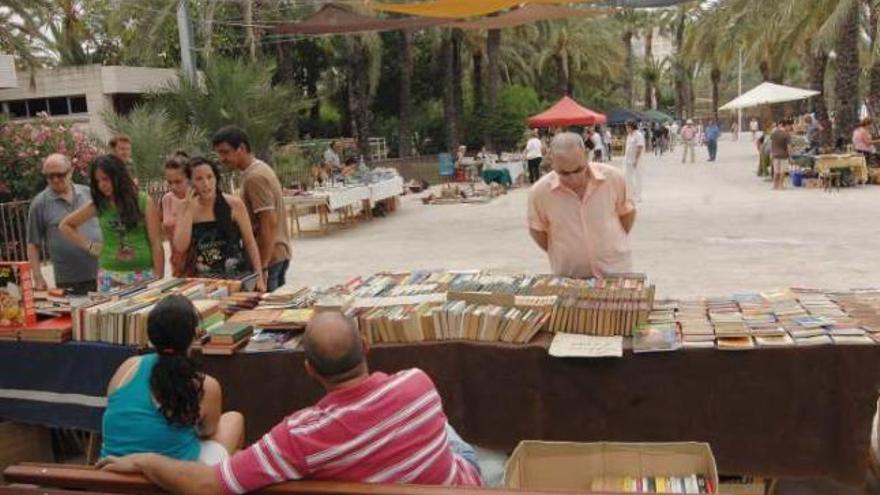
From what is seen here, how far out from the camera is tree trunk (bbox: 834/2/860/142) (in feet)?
62.2

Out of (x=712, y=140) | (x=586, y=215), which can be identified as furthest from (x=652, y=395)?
(x=712, y=140)

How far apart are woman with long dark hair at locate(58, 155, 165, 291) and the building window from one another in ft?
65.5

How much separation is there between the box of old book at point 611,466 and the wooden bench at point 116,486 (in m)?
0.97

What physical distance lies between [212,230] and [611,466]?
2883 millimetres

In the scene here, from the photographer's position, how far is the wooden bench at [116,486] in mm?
2441

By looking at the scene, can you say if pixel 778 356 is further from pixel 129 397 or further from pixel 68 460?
pixel 68 460

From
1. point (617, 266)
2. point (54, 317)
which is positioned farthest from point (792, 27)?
point (54, 317)

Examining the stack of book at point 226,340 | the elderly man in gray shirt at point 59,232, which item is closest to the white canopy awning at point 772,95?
the elderly man in gray shirt at point 59,232

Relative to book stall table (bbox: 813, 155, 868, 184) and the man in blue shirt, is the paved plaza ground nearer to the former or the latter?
book stall table (bbox: 813, 155, 868, 184)

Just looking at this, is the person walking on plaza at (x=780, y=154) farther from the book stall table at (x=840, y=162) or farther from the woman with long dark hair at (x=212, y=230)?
the woman with long dark hair at (x=212, y=230)

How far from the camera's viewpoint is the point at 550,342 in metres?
3.85

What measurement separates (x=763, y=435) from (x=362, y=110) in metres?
23.4

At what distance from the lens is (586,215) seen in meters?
4.59

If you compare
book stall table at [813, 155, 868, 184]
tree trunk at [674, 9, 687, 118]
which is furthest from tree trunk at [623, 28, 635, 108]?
book stall table at [813, 155, 868, 184]
